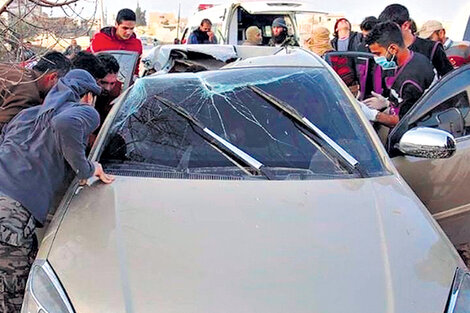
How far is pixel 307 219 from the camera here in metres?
2.30

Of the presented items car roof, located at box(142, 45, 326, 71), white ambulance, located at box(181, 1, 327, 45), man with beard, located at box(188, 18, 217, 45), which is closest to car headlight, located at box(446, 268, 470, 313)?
car roof, located at box(142, 45, 326, 71)

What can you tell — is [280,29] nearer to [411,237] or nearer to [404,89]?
[404,89]

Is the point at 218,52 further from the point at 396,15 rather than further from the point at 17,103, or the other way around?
the point at 17,103

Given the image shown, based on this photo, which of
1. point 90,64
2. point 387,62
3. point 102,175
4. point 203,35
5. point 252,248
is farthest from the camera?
point 203,35

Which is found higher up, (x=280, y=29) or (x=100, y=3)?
(x=100, y=3)

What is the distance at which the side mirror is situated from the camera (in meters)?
2.76

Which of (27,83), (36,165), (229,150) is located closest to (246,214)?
(229,150)

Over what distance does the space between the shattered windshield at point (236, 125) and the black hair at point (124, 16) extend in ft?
8.78

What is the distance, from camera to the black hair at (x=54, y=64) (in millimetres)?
3209

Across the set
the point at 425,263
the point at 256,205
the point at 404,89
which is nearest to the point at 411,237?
the point at 425,263

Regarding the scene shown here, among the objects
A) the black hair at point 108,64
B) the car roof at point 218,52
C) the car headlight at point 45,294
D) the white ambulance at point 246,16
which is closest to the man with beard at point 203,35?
the white ambulance at point 246,16

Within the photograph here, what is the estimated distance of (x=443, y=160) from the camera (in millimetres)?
3281

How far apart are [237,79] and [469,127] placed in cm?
145

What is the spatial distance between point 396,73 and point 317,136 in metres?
1.61
